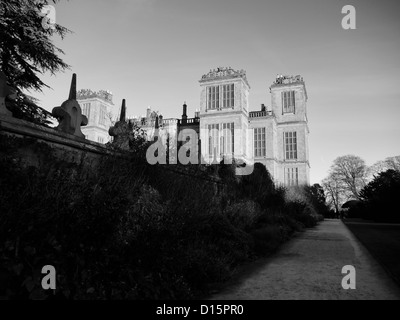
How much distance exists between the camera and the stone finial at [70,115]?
5.27 metres

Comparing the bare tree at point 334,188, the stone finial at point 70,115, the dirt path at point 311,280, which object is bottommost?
the dirt path at point 311,280

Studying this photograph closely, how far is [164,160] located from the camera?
7152mm

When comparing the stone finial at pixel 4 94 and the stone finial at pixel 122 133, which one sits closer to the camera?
the stone finial at pixel 4 94

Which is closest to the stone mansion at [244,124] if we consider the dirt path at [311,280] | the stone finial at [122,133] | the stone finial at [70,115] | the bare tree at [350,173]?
the bare tree at [350,173]

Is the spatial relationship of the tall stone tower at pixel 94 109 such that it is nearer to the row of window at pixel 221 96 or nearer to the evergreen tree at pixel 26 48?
Result: the row of window at pixel 221 96

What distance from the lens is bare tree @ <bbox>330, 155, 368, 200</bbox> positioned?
42.9 metres

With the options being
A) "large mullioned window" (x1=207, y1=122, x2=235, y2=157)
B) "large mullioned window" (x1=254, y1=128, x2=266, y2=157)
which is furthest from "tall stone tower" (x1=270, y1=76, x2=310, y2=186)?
"large mullioned window" (x1=207, y1=122, x2=235, y2=157)

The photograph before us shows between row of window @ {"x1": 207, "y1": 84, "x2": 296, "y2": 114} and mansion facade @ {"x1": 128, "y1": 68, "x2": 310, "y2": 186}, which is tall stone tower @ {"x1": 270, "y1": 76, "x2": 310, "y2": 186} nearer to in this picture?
mansion facade @ {"x1": 128, "y1": 68, "x2": 310, "y2": 186}

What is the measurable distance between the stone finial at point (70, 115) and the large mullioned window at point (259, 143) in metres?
26.1

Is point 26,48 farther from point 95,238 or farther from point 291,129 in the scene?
point 291,129

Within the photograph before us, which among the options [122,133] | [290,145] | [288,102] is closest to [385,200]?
[290,145]

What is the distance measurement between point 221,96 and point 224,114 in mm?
1932
